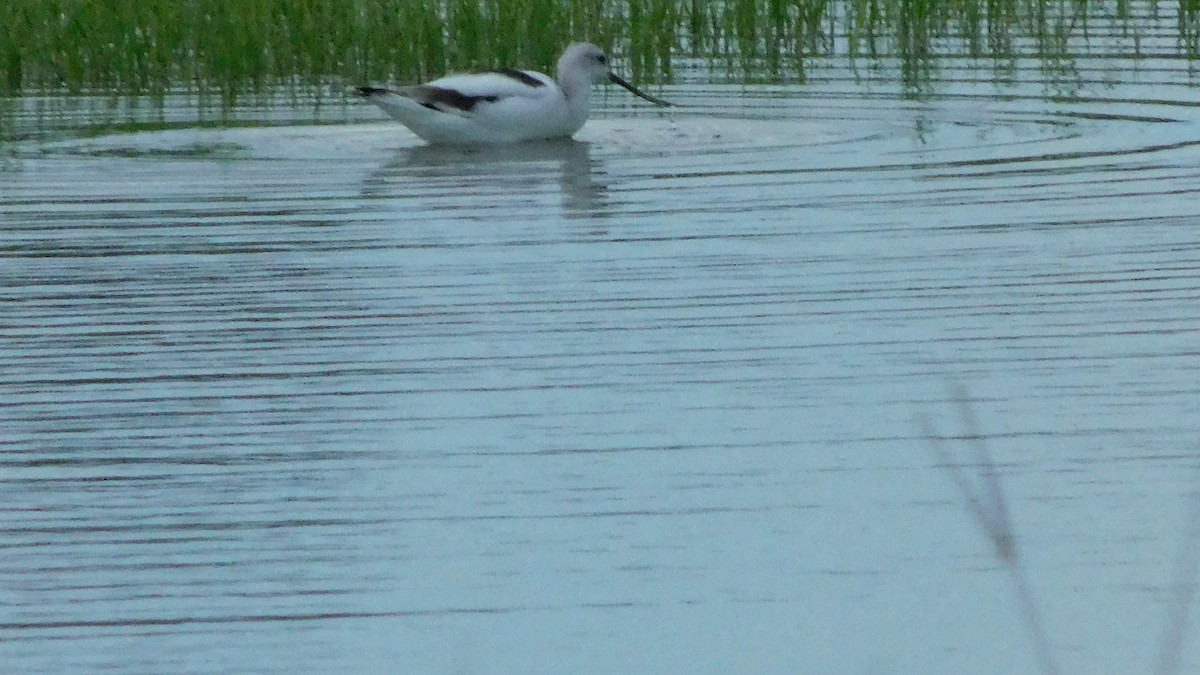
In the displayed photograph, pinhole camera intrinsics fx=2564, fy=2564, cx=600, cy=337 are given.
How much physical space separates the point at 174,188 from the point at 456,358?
4001mm

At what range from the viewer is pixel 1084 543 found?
16.0 ft

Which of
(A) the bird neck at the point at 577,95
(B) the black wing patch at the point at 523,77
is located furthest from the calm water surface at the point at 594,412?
(A) the bird neck at the point at 577,95

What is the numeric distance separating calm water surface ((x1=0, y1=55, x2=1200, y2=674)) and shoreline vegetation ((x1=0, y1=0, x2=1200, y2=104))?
4345 mm

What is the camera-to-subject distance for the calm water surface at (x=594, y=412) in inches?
177

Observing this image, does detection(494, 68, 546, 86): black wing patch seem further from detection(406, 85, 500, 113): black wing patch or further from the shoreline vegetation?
the shoreline vegetation

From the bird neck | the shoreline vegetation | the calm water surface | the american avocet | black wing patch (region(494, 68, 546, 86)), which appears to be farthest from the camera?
the shoreline vegetation

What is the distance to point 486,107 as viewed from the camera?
11891mm

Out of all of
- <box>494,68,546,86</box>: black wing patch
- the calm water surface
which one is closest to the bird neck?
<box>494,68,546,86</box>: black wing patch

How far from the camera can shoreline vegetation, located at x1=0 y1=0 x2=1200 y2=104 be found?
1504 centimetres

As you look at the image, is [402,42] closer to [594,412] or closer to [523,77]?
[523,77]

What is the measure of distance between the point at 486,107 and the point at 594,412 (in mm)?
6008

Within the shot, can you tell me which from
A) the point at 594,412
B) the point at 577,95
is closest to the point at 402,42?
the point at 577,95

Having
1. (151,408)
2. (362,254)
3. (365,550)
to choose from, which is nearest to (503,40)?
(362,254)

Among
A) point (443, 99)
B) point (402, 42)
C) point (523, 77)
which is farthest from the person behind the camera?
point (402, 42)
